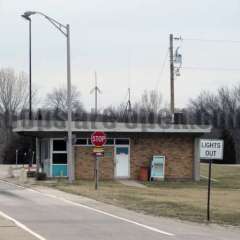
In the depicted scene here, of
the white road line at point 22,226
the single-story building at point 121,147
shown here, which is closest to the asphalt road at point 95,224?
the white road line at point 22,226

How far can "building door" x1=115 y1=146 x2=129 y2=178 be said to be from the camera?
144ft

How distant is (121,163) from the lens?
44125 mm

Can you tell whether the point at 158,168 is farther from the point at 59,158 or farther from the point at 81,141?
the point at 59,158

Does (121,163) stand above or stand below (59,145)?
below

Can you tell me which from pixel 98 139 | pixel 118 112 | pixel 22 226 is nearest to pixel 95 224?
pixel 22 226

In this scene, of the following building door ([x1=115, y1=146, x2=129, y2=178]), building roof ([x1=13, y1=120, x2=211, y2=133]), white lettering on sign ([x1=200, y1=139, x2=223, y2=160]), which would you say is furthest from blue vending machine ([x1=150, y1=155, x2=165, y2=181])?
white lettering on sign ([x1=200, y1=139, x2=223, y2=160])

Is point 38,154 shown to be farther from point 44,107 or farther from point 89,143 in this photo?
point 44,107

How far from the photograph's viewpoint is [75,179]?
42812mm

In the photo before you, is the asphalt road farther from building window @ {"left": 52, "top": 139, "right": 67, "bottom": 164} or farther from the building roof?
building window @ {"left": 52, "top": 139, "right": 67, "bottom": 164}

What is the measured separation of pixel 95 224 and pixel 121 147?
26.8m

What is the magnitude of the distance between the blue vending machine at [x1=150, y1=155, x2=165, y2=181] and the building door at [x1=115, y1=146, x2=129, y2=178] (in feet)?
5.45

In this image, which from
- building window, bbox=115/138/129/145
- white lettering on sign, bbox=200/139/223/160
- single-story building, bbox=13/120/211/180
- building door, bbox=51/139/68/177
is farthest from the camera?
building window, bbox=115/138/129/145

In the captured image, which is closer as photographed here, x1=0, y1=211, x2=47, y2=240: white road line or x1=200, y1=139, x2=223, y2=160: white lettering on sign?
x1=0, y1=211, x2=47, y2=240: white road line

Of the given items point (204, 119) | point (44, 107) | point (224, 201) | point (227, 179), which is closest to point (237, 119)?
point (204, 119)
